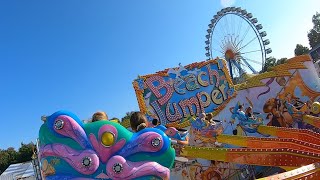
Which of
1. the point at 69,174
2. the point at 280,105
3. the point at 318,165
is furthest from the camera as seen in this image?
the point at 280,105

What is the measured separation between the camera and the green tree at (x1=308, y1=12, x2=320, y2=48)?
46.6 m

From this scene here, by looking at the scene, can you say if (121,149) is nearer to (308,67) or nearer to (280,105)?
(280,105)

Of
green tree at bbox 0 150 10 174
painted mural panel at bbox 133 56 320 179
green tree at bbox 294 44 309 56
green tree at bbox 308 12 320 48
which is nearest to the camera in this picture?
painted mural panel at bbox 133 56 320 179

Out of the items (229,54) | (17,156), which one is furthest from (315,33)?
(17,156)

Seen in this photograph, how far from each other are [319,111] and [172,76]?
4.69 meters

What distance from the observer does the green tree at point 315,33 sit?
46647 mm

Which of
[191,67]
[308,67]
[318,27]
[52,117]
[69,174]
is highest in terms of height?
[318,27]

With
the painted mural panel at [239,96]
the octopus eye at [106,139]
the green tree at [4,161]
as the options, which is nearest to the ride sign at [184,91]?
the painted mural panel at [239,96]

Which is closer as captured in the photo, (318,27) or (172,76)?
(172,76)

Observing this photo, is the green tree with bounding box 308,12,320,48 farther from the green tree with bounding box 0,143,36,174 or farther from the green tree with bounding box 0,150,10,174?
the green tree with bounding box 0,150,10,174

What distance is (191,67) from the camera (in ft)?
40.1

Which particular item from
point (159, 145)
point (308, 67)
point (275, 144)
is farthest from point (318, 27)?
point (159, 145)

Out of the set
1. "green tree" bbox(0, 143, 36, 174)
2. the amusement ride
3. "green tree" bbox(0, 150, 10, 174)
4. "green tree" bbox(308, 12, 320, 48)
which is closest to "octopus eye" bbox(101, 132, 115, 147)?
the amusement ride

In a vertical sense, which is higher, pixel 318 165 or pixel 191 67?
pixel 191 67
